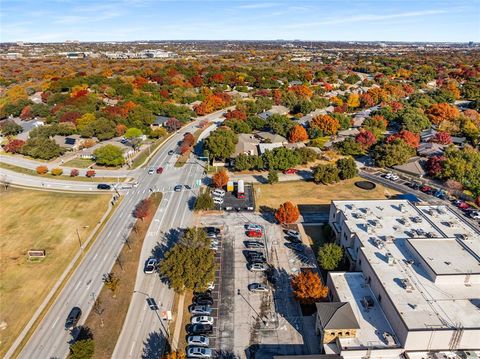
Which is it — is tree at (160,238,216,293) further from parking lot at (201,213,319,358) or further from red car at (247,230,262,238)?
red car at (247,230,262,238)

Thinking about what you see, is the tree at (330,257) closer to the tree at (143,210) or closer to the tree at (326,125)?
the tree at (143,210)

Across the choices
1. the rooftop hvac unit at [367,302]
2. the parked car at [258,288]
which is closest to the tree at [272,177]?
the parked car at [258,288]

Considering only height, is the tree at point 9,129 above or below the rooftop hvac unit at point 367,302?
above

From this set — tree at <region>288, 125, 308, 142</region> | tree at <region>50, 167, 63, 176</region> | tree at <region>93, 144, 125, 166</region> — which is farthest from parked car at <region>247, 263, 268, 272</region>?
tree at <region>50, 167, 63, 176</region>

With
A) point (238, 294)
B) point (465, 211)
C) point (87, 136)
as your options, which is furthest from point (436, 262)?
point (87, 136)

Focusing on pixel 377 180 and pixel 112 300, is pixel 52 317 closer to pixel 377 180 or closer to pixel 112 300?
pixel 112 300

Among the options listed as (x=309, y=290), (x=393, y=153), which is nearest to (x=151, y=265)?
(x=309, y=290)
